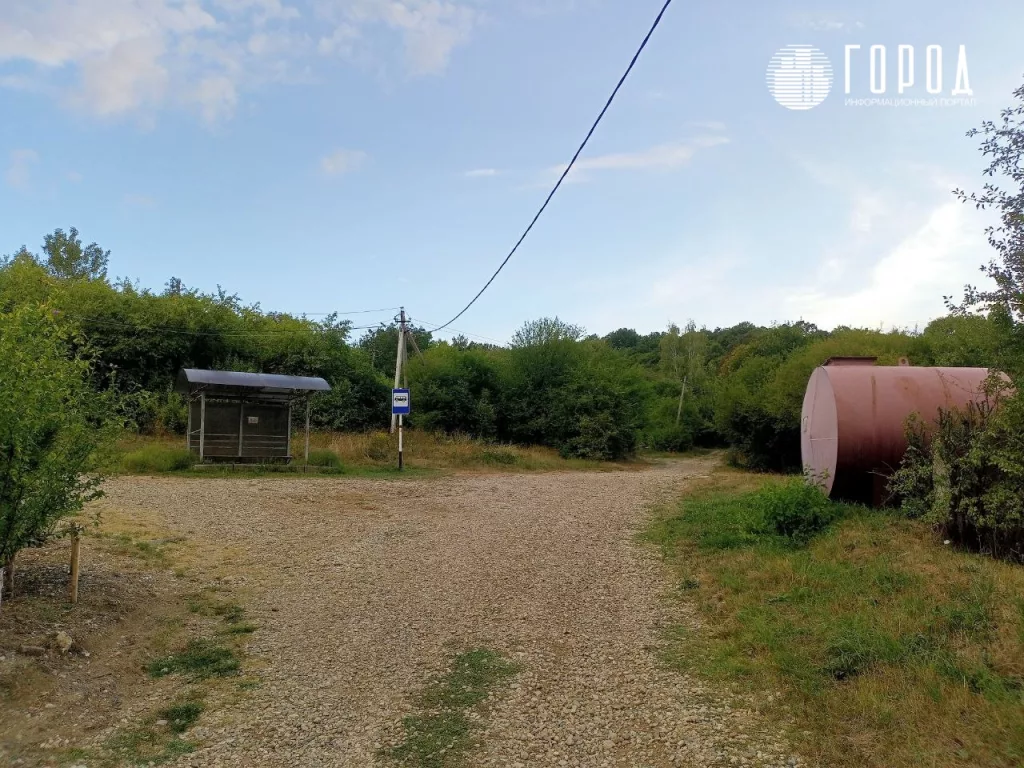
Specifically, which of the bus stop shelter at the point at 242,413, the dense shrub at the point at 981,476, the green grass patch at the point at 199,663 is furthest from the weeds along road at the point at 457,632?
the bus stop shelter at the point at 242,413

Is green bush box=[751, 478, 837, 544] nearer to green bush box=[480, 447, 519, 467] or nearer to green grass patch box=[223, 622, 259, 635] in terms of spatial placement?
green grass patch box=[223, 622, 259, 635]

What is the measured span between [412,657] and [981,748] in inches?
156

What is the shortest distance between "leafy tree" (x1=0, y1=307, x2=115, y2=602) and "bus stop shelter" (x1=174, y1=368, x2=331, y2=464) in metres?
13.2

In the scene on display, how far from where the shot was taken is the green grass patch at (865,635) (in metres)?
4.18

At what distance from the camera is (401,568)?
9359 mm

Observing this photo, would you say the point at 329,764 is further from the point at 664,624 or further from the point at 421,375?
the point at 421,375

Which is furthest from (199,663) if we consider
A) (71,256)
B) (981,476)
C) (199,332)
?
(71,256)

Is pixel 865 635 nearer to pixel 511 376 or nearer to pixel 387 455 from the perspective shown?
pixel 387 455

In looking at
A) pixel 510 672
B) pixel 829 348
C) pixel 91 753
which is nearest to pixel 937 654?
pixel 510 672

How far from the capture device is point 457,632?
6750mm

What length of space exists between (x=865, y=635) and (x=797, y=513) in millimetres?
4344

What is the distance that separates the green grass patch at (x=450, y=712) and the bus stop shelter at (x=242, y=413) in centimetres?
1554

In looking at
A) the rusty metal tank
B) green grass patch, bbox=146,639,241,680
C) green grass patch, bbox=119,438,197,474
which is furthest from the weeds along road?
green grass patch, bbox=119,438,197,474

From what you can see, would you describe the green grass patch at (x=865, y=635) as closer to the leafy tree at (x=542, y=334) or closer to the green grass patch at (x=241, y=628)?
the green grass patch at (x=241, y=628)
